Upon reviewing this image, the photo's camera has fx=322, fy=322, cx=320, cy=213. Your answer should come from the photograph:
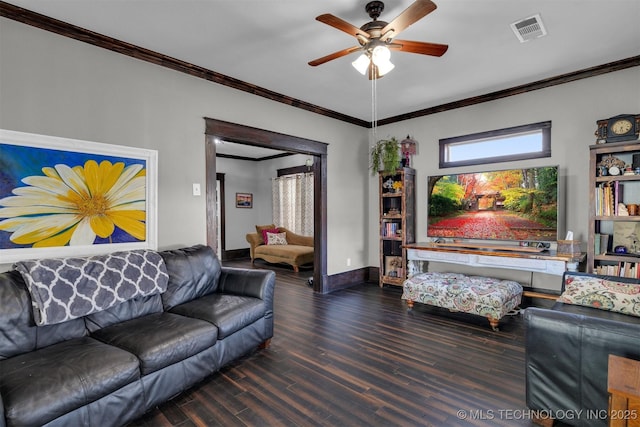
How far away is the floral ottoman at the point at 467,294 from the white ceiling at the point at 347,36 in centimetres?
234

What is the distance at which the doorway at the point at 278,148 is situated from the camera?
3504mm

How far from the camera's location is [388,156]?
189 inches

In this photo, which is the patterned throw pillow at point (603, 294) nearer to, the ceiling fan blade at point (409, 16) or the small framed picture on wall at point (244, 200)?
the ceiling fan blade at point (409, 16)

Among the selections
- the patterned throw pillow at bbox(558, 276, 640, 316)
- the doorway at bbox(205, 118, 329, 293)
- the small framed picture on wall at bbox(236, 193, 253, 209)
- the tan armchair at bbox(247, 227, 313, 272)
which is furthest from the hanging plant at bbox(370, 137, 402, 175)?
the small framed picture on wall at bbox(236, 193, 253, 209)

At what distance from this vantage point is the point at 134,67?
2.96 meters

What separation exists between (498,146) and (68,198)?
4.79 m

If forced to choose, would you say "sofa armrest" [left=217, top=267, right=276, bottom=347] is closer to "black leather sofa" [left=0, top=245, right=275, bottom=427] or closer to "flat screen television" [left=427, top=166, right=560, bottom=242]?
"black leather sofa" [left=0, top=245, right=275, bottom=427]

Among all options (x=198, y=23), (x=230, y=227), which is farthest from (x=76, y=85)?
(x=230, y=227)

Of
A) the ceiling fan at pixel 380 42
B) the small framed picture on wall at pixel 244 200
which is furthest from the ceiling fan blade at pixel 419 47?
the small framed picture on wall at pixel 244 200

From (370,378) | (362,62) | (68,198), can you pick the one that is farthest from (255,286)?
(362,62)

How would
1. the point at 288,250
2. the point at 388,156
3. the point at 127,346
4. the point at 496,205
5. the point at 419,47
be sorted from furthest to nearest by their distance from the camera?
the point at 288,250 < the point at 388,156 < the point at 496,205 < the point at 419,47 < the point at 127,346

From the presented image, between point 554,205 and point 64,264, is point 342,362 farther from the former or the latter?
point 554,205

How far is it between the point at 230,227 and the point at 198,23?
6354 mm

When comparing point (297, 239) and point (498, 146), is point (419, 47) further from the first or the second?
point (297, 239)
